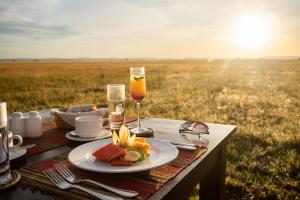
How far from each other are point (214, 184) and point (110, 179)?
130cm

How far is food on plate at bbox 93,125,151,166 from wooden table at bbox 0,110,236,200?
17 cm

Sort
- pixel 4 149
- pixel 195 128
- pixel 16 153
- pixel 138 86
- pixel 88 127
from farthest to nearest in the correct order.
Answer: pixel 138 86 < pixel 195 128 < pixel 88 127 < pixel 16 153 < pixel 4 149

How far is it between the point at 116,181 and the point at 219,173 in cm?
120

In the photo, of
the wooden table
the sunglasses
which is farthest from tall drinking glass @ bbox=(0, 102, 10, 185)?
the sunglasses

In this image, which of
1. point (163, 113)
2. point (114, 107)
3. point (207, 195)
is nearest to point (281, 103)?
point (163, 113)

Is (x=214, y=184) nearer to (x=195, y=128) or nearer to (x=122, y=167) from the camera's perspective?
(x=195, y=128)

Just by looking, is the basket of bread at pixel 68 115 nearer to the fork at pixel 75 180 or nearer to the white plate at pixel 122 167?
the white plate at pixel 122 167

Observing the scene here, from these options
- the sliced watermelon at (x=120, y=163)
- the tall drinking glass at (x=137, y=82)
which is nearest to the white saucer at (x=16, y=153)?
the sliced watermelon at (x=120, y=163)

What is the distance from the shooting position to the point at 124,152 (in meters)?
1.23

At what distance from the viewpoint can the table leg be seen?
2143mm

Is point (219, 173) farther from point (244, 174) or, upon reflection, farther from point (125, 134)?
point (244, 174)

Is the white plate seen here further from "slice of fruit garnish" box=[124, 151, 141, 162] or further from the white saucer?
the white saucer

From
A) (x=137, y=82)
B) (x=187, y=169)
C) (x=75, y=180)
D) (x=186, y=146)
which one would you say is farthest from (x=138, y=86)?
(x=75, y=180)

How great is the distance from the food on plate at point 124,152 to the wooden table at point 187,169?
0.56ft
